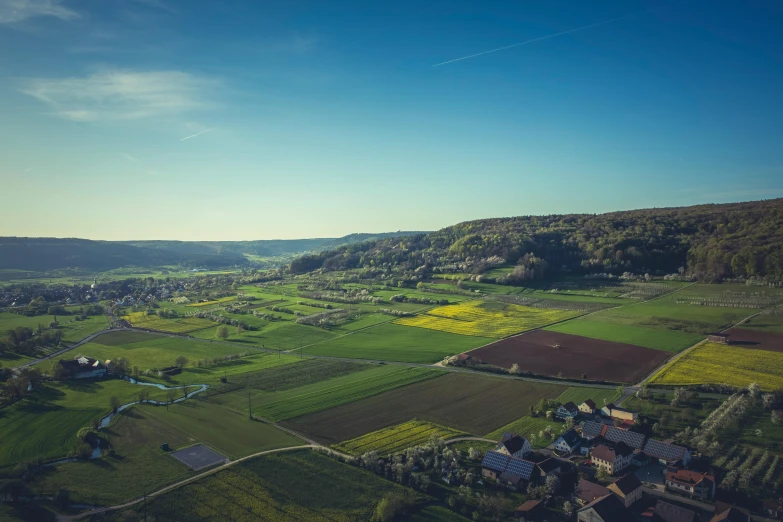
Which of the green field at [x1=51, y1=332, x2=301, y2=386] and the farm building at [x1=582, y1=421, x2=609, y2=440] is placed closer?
the farm building at [x1=582, y1=421, x2=609, y2=440]

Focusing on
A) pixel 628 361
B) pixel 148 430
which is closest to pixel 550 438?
pixel 628 361

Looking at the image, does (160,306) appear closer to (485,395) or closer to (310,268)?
(310,268)

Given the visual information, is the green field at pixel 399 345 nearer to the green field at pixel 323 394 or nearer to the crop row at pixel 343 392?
the crop row at pixel 343 392

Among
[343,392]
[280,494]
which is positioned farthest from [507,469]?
[343,392]

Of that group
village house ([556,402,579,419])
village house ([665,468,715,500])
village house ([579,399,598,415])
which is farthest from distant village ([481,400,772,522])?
village house ([579,399,598,415])

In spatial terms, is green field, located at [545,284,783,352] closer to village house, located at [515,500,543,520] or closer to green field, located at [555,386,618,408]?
green field, located at [555,386,618,408]

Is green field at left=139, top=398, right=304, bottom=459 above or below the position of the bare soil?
below

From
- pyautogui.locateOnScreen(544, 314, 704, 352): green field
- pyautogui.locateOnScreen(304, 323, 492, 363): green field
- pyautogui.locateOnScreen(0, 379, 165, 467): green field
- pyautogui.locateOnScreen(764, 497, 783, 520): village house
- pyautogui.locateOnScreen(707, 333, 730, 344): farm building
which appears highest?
pyautogui.locateOnScreen(707, 333, 730, 344): farm building
